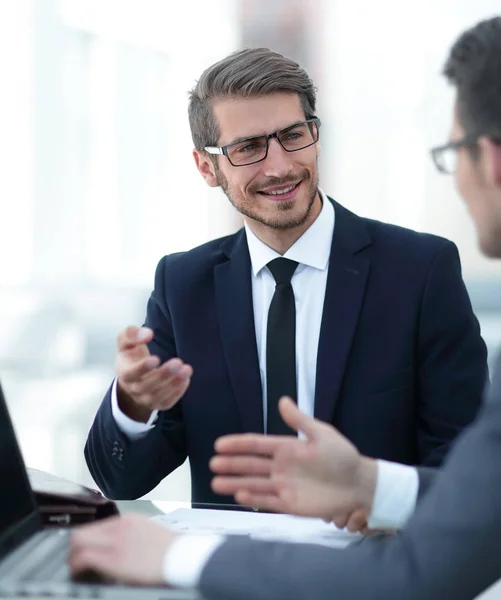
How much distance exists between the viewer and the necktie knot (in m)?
1.85

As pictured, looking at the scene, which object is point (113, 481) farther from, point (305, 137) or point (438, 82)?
point (438, 82)

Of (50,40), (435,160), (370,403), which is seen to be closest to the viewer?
(435,160)

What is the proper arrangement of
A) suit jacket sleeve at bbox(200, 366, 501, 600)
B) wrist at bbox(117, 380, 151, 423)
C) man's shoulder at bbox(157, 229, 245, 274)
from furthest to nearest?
1. man's shoulder at bbox(157, 229, 245, 274)
2. wrist at bbox(117, 380, 151, 423)
3. suit jacket sleeve at bbox(200, 366, 501, 600)

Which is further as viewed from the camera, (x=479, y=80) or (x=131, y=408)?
(x=131, y=408)

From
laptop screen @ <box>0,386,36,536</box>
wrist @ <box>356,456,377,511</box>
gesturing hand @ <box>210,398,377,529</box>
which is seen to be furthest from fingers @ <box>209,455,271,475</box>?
laptop screen @ <box>0,386,36,536</box>

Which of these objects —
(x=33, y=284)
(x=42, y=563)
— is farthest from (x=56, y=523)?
(x=33, y=284)

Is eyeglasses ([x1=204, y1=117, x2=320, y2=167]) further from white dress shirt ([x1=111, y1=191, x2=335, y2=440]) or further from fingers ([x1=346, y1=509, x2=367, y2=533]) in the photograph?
fingers ([x1=346, y1=509, x2=367, y2=533])

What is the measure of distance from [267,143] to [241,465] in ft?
3.16

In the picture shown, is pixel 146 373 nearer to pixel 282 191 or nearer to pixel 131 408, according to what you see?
pixel 131 408

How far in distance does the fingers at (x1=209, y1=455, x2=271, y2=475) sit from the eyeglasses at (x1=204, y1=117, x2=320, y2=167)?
0.95 meters

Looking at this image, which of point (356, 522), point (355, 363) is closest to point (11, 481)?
point (356, 522)

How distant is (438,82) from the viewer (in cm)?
116

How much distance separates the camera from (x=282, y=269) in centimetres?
186

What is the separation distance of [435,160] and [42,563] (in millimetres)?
726
